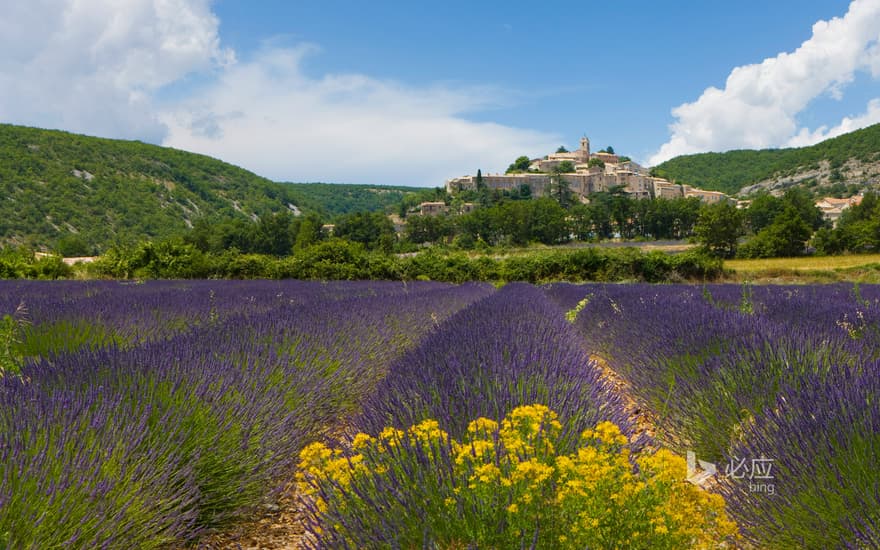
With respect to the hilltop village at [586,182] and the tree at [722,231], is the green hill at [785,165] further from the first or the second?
the tree at [722,231]

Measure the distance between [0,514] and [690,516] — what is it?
175 centimetres

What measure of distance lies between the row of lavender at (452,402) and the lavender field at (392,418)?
0.01m

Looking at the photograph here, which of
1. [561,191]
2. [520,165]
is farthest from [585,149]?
[561,191]

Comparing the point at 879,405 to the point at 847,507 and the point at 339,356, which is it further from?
the point at 339,356

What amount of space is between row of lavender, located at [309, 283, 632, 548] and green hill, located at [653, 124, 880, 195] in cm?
13463

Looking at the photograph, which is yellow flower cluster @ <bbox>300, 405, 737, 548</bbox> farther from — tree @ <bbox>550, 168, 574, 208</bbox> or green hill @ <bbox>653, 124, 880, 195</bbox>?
green hill @ <bbox>653, 124, 880, 195</bbox>

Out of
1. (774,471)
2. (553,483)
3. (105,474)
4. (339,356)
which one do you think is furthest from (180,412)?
(774,471)

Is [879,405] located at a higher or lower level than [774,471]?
higher

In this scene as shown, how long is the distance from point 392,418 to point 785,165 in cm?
14524

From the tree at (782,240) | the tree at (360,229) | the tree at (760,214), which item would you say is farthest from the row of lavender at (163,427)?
the tree at (760,214)

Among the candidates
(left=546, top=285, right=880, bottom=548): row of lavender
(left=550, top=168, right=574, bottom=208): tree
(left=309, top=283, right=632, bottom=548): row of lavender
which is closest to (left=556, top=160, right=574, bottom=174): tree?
(left=550, top=168, right=574, bottom=208): tree

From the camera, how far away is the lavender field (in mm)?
1527

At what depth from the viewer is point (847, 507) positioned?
1.54 metres

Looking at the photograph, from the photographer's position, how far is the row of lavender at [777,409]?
1.62m
